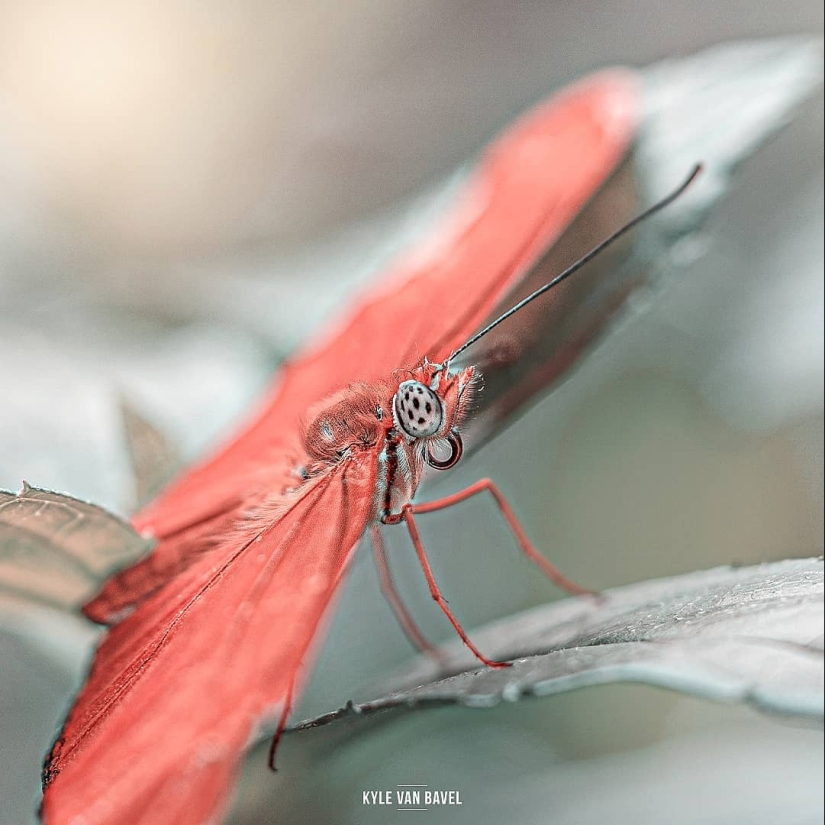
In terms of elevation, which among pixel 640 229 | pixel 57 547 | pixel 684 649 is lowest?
pixel 684 649

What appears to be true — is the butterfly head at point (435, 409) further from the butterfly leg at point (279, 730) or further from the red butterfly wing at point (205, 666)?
the butterfly leg at point (279, 730)

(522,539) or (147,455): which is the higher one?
(147,455)

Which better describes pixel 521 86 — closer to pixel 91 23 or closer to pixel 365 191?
pixel 365 191

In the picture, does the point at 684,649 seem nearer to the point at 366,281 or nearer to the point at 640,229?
the point at 640,229

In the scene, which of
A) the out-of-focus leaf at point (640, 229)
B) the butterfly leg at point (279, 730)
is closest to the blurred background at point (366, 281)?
the butterfly leg at point (279, 730)

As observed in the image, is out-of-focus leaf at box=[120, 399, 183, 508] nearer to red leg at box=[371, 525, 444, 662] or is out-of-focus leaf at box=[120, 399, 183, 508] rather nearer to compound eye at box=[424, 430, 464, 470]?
red leg at box=[371, 525, 444, 662]

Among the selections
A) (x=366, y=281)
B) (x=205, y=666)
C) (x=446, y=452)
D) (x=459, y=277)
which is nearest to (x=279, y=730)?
(x=205, y=666)

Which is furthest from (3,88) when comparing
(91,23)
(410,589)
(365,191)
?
(410,589)
